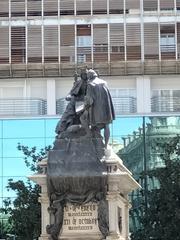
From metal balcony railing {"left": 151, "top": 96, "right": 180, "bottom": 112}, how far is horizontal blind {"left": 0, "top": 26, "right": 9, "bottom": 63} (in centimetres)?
889

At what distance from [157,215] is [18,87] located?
16.5 m

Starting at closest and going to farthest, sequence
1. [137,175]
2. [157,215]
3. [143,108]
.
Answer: [157,215] < [137,175] < [143,108]

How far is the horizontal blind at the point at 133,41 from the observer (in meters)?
58.7

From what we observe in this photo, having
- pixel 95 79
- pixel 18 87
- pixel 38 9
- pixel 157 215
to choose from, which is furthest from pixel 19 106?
pixel 95 79

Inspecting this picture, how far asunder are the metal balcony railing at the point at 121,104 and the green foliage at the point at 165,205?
29.6 feet

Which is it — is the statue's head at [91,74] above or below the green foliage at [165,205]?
above

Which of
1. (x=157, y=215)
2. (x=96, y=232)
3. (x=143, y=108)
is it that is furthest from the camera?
(x=143, y=108)

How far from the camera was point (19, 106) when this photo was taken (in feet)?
192

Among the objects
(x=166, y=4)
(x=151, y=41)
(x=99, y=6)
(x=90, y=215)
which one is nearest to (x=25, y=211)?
(x=151, y=41)

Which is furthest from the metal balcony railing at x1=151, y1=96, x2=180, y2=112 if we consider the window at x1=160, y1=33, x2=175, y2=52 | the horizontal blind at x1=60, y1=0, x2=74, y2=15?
the horizontal blind at x1=60, y1=0, x2=74, y2=15

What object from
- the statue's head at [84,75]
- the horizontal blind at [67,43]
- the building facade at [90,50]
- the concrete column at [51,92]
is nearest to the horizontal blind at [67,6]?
the building facade at [90,50]

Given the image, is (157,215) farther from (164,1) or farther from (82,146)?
(82,146)

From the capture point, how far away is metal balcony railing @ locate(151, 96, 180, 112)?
57250mm

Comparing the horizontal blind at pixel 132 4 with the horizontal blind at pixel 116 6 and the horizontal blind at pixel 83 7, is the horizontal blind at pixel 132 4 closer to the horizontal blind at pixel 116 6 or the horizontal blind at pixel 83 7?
the horizontal blind at pixel 116 6
